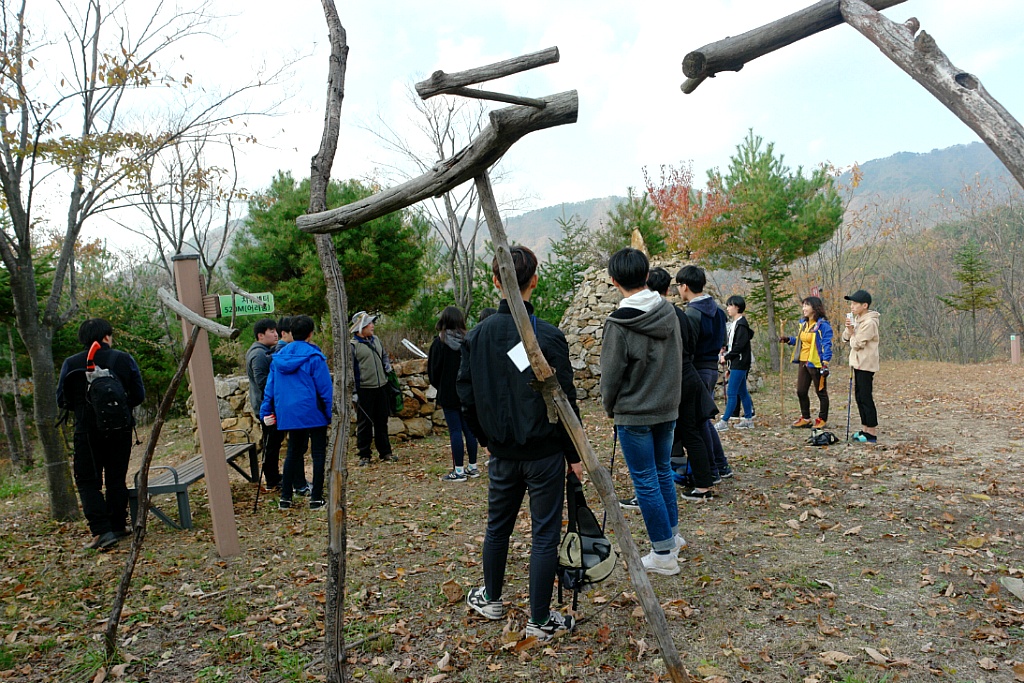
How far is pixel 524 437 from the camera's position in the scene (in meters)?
3.04

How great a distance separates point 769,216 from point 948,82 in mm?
16661

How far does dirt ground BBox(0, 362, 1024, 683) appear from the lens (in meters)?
3.08

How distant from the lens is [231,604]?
399 centimetres

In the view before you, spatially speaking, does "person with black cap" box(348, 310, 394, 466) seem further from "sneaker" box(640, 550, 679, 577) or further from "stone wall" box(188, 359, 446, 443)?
"sneaker" box(640, 550, 679, 577)

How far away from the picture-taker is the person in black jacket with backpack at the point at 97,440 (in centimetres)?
508

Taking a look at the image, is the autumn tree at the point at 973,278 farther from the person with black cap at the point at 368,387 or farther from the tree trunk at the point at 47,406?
the tree trunk at the point at 47,406

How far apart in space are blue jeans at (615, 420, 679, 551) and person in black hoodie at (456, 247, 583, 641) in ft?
2.04

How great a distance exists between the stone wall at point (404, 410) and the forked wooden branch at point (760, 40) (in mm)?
7455

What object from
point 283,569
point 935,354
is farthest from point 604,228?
point 935,354

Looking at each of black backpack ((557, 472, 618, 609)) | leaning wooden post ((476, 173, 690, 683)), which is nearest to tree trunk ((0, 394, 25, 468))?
black backpack ((557, 472, 618, 609))

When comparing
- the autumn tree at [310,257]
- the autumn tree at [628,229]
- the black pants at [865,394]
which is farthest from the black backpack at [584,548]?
the autumn tree at [628,229]

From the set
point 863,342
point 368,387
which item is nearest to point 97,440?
point 368,387

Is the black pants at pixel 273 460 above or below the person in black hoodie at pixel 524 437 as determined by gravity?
below

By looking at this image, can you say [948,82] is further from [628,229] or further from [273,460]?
[628,229]
